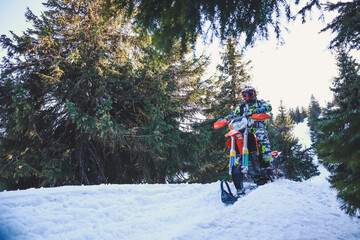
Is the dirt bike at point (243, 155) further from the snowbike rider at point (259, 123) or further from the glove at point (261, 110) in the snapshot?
the glove at point (261, 110)

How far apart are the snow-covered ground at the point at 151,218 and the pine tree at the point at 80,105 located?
391 centimetres

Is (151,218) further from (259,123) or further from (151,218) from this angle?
(259,123)

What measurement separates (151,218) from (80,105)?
21.6 ft

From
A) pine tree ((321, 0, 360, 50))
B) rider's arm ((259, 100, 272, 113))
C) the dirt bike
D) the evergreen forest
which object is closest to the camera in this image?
pine tree ((321, 0, 360, 50))

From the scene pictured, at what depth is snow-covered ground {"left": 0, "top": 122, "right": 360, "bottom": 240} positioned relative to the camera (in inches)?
84.9

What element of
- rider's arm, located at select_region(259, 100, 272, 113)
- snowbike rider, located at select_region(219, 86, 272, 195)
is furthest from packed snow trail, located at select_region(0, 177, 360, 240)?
rider's arm, located at select_region(259, 100, 272, 113)

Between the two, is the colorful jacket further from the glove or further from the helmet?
the helmet

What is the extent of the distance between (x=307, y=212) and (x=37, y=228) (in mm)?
3558

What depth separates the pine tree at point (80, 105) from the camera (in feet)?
22.4

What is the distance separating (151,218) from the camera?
315 cm

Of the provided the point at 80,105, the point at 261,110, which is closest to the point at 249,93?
the point at 261,110

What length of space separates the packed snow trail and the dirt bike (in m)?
0.69

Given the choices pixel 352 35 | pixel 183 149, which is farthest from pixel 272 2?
pixel 183 149

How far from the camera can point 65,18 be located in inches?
331
